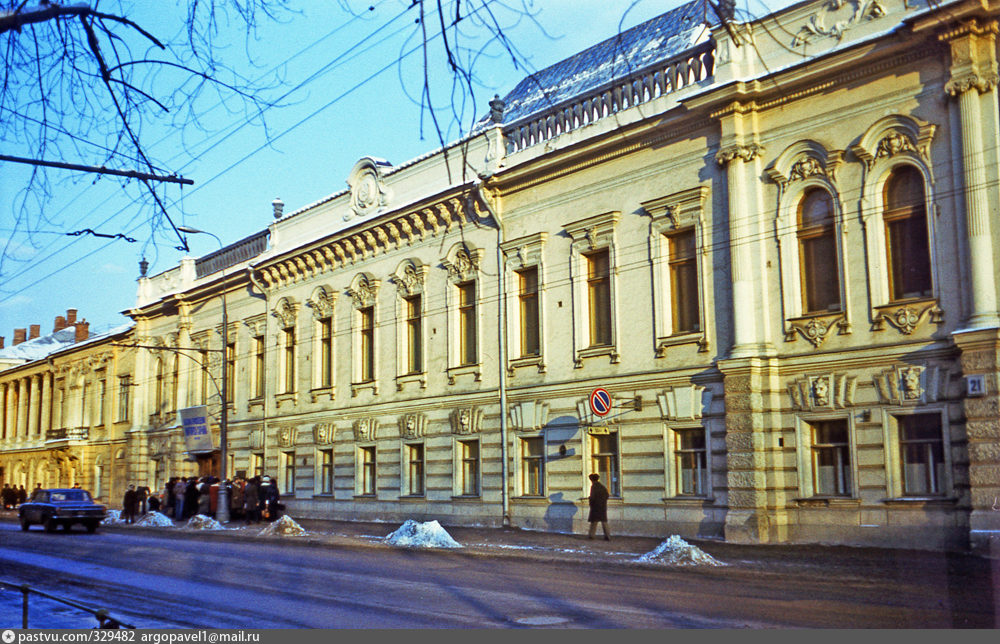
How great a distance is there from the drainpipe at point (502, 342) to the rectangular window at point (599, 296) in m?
2.62

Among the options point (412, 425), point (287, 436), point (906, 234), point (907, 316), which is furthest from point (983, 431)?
point (287, 436)

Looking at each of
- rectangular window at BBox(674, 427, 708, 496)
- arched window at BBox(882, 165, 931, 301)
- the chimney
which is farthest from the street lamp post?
the chimney

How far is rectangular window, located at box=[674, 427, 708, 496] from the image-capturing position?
21.4m

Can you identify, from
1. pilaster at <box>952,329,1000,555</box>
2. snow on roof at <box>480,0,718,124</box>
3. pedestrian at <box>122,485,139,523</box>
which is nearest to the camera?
pilaster at <box>952,329,1000,555</box>

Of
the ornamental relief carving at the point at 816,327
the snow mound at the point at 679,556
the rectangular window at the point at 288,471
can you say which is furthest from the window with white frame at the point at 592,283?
the rectangular window at the point at 288,471

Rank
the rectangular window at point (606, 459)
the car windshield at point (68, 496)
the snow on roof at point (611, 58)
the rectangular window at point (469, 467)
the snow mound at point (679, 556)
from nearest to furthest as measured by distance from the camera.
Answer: the snow mound at point (679, 556) → the rectangular window at point (606, 459) → the snow on roof at point (611, 58) → the rectangular window at point (469, 467) → the car windshield at point (68, 496)

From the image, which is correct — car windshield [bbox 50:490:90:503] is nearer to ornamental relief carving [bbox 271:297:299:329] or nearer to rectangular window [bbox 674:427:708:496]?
ornamental relief carving [bbox 271:297:299:329]

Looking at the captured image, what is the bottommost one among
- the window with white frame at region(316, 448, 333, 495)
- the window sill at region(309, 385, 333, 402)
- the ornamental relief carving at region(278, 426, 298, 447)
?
the window with white frame at region(316, 448, 333, 495)

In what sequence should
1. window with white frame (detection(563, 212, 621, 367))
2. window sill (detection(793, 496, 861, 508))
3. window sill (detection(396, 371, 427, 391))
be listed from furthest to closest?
1. window sill (detection(396, 371, 427, 391))
2. window with white frame (detection(563, 212, 621, 367))
3. window sill (detection(793, 496, 861, 508))

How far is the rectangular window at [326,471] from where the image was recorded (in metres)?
33.3

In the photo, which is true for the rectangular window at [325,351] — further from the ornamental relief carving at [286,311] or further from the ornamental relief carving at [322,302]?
the ornamental relief carving at [286,311]

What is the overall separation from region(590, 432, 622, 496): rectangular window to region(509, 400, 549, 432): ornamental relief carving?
1.65 meters

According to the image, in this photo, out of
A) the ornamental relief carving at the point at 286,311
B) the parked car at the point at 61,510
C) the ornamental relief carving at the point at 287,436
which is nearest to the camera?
the parked car at the point at 61,510

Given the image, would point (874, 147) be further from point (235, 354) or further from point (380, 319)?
point (235, 354)
